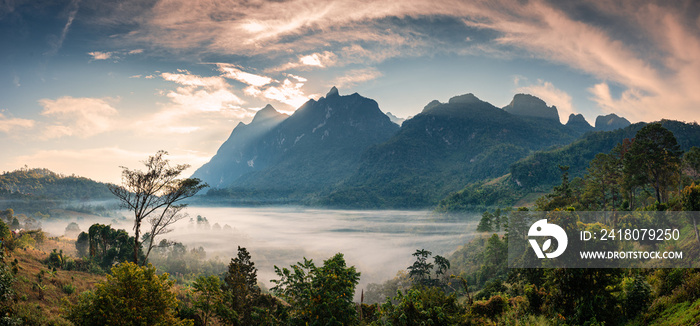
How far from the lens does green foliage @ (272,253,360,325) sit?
17.3 meters

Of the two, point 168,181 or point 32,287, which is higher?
point 168,181

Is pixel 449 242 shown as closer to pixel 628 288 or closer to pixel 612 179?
pixel 612 179

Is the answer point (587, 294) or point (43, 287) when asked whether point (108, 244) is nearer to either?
point (43, 287)

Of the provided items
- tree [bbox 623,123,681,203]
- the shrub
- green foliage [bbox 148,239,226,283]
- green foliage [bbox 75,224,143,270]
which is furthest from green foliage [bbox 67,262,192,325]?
green foliage [bbox 148,239,226,283]

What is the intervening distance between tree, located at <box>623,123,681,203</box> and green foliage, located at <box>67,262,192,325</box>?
5403 cm

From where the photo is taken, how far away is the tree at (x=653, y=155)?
1623 inches

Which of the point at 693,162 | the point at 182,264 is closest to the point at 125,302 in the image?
the point at 693,162

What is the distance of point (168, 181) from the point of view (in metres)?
36.7

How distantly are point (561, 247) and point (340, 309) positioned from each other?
11.5 metres

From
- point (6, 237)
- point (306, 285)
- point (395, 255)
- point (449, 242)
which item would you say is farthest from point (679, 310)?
point (395, 255)

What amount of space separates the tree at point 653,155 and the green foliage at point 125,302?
5403 centimetres

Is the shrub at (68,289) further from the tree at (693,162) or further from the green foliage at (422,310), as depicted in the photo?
the tree at (693,162)

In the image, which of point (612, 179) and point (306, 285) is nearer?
point (306, 285)

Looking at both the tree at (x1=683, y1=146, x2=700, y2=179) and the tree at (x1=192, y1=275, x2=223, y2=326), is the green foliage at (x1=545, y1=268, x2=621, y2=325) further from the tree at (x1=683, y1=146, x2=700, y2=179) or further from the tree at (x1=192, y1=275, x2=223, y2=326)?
the tree at (x1=683, y1=146, x2=700, y2=179)
